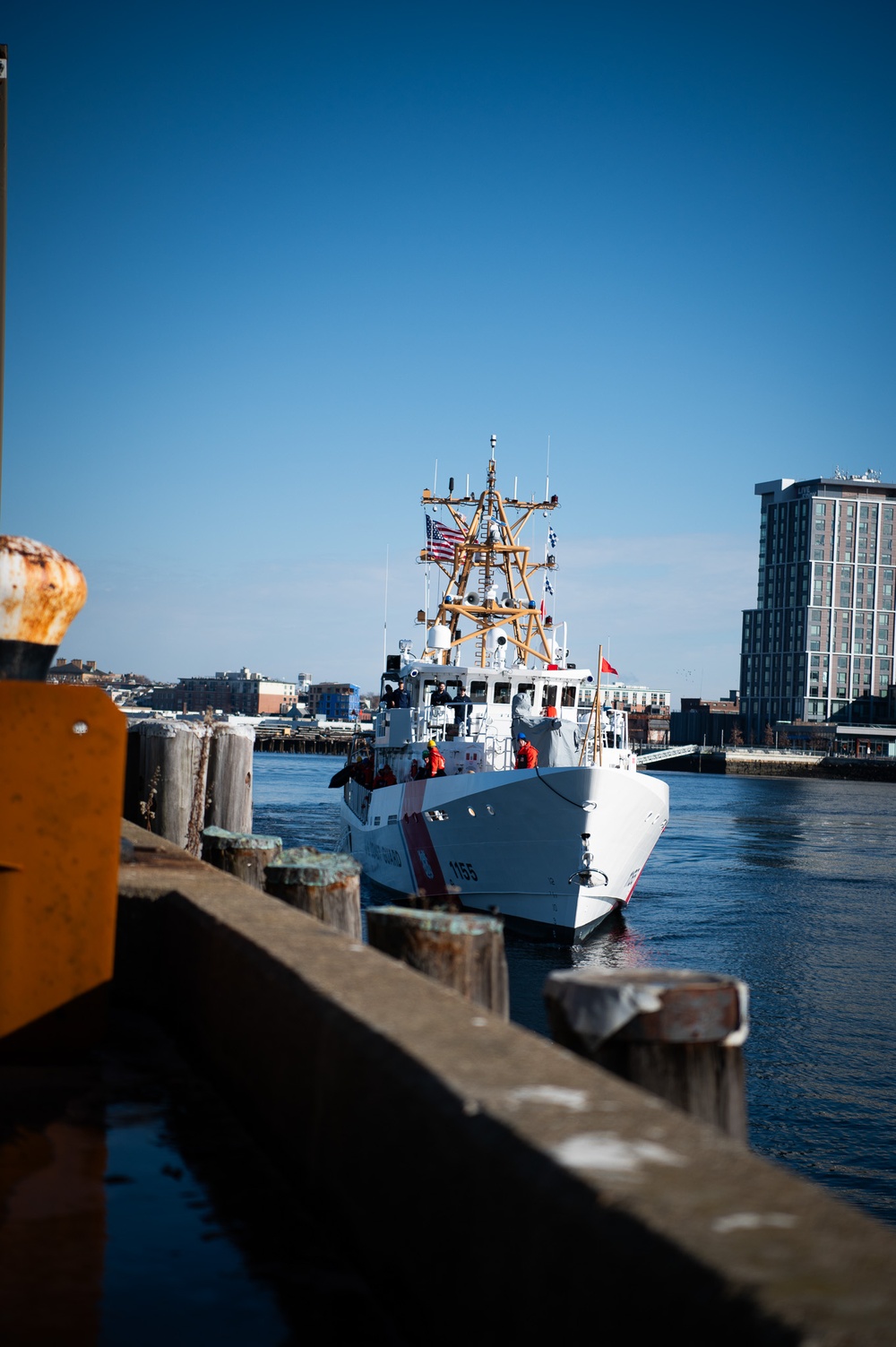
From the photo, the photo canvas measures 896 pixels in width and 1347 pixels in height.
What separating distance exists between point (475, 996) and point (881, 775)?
132 meters

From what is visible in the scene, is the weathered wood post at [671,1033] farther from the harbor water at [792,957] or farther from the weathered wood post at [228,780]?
the harbor water at [792,957]

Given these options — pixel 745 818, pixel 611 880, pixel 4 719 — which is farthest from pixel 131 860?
pixel 745 818

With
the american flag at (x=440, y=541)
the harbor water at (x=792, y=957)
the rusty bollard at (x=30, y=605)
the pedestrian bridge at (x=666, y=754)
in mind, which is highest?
the american flag at (x=440, y=541)

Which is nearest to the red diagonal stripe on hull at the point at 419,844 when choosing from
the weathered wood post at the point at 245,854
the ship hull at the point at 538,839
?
the ship hull at the point at 538,839

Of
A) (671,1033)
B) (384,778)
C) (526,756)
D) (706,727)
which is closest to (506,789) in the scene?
(526,756)

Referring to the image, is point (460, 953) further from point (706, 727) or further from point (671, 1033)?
point (706, 727)

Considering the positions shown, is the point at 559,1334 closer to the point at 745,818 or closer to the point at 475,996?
the point at 475,996

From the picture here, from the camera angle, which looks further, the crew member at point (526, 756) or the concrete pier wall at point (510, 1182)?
the crew member at point (526, 756)

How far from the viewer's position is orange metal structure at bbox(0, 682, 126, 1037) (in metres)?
3.56

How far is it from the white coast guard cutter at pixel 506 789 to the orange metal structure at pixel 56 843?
16861 millimetres

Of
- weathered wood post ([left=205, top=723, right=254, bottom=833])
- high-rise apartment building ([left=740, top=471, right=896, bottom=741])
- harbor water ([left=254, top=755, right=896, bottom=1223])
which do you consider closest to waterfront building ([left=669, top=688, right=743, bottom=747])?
high-rise apartment building ([left=740, top=471, right=896, bottom=741])

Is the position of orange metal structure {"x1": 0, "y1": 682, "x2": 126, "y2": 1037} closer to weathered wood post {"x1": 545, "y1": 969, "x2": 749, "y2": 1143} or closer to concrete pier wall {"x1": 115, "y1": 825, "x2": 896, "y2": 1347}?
concrete pier wall {"x1": 115, "y1": 825, "x2": 896, "y2": 1347}

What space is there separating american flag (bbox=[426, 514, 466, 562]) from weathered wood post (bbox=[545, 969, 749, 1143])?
84.4 feet

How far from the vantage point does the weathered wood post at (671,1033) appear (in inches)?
96.9
